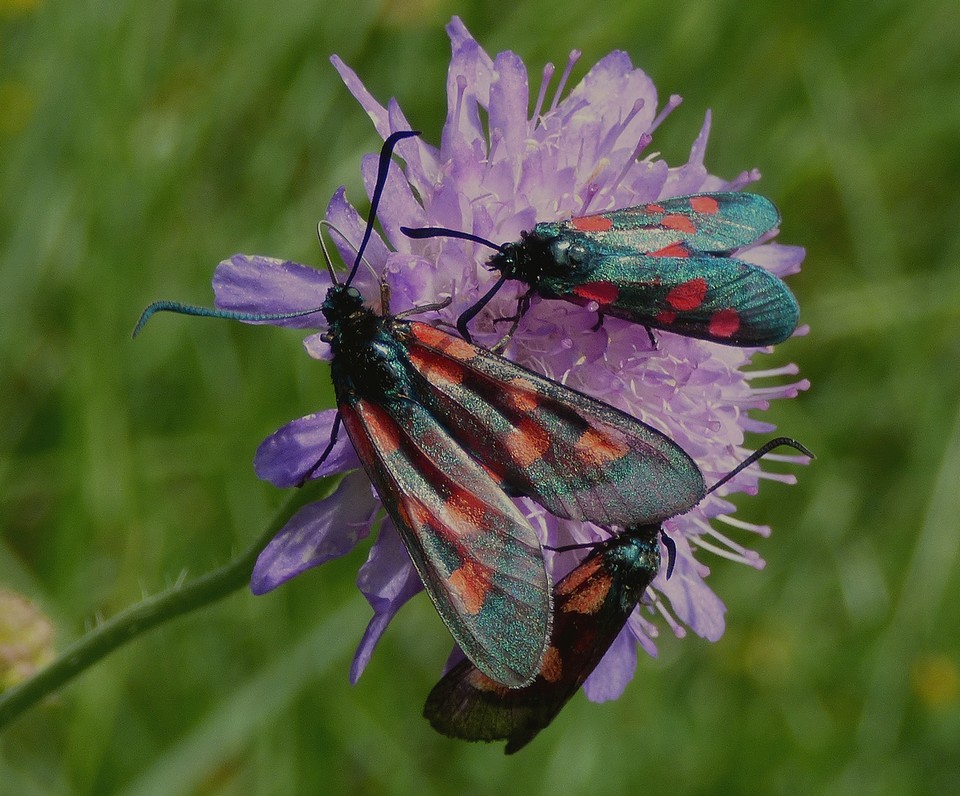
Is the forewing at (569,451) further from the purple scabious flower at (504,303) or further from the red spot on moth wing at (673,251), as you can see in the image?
the red spot on moth wing at (673,251)

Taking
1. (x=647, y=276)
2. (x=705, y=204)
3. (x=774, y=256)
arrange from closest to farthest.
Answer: (x=647, y=276) → (x=705, y=204) → (x=774, y=256)

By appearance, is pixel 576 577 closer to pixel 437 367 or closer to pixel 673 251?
pixel 437 367

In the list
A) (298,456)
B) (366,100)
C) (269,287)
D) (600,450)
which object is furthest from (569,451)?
(366,100)

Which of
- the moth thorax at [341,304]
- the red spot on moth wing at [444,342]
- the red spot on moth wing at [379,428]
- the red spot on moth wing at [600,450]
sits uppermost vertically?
the moth thorax at [341,304]

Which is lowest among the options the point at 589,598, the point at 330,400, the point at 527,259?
the point at 330,400

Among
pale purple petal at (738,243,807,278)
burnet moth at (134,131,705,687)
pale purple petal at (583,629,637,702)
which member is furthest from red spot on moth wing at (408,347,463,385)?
pale purple petal at (738,243,807,278)

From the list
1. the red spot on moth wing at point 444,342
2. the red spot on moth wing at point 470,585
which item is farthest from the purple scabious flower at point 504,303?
the red spot on moth wing at point 470,585

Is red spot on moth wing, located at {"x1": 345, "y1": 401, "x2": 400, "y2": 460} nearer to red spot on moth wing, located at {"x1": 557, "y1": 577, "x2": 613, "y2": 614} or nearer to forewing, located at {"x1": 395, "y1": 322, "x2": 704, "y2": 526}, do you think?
forewing, located at {"x1": 395, "y1": 322, "x2": 704, "y2": 526}
